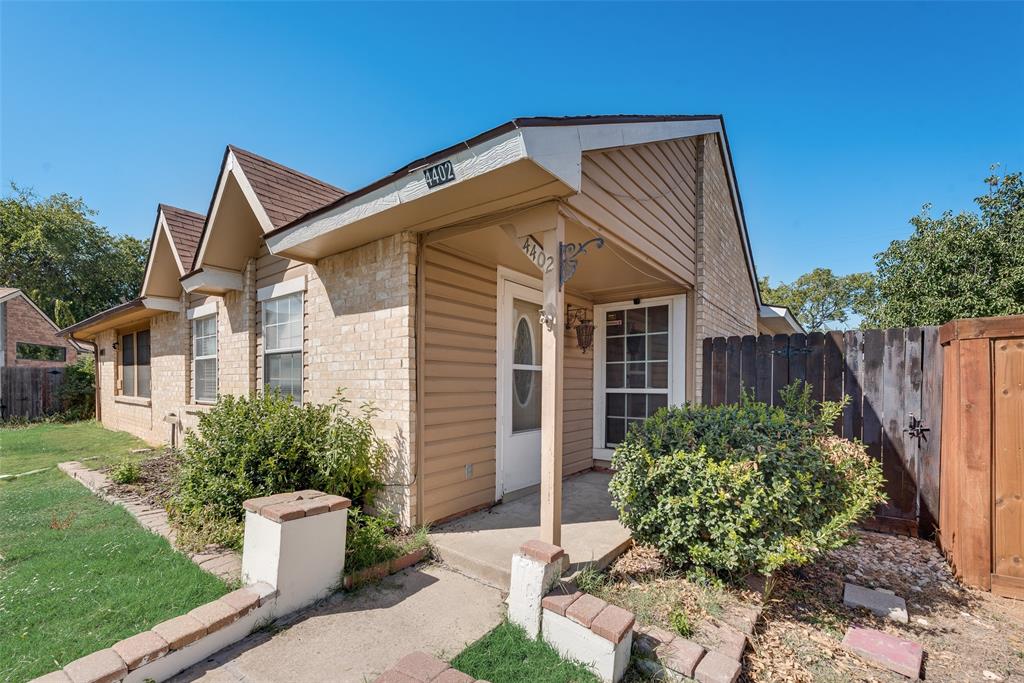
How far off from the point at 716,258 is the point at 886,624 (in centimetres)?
501

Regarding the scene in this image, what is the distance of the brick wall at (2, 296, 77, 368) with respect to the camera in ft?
62.0

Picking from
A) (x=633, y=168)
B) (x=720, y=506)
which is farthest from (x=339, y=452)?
(x=633, y=168)

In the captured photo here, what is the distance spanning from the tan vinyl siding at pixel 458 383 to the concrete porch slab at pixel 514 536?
26 centimetres

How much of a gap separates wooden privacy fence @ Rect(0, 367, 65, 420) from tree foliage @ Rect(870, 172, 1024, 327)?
28.4 metres

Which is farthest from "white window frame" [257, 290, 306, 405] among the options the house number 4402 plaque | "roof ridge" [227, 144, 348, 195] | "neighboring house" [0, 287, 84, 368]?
"neighboring house" [0, 287, 84, 368]

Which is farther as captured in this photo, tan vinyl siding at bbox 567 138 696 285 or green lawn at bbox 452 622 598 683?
tan vinyl siding at bbox 567 138 696 285

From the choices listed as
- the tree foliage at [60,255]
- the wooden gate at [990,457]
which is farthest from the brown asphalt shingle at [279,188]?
the tree foliage at [60,255]

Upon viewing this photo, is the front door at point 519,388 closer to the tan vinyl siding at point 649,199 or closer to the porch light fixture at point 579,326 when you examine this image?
the porch light fixture at point 579,326

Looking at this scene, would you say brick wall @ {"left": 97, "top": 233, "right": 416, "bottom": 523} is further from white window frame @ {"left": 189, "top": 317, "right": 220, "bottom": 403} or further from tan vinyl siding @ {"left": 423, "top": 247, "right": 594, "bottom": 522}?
white window frame @ {"left": 189, "top": 317, "right": 220, "bottom": 403}

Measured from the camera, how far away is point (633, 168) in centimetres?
420

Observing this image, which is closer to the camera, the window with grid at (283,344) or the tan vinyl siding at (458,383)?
the tan vinyl siding at (458,383)

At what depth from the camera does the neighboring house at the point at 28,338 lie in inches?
739

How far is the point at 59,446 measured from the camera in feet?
28.8

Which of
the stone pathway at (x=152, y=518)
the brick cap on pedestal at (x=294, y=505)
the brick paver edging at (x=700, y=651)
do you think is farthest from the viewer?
the stone pathway at (x=152, y=518)
